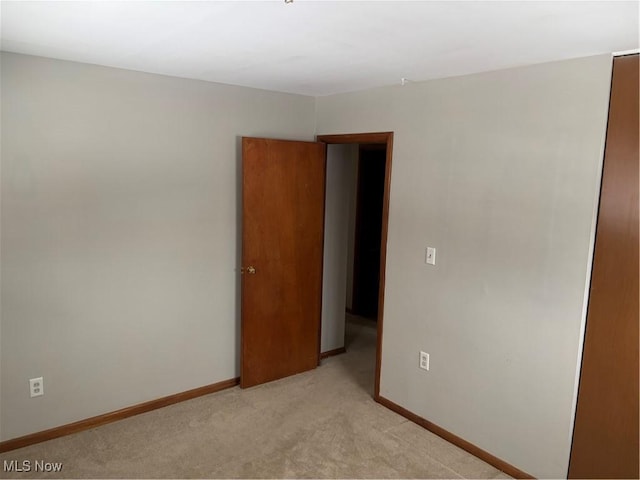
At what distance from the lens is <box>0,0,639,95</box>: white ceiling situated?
163 centimetres

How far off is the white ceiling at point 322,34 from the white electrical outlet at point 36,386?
185 centimetres

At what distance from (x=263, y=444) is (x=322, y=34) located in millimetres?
2318

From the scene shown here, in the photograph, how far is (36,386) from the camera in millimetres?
2717

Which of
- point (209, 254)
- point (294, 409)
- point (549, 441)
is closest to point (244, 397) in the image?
point (294, 409)

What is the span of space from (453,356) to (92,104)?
2670mm

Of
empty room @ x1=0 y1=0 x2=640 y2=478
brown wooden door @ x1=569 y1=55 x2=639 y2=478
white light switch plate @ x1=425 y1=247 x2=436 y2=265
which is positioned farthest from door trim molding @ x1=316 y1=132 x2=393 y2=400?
brown wooden door @ x1=569 y1=55 x2=639 y2=478

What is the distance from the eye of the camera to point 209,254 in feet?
10.9

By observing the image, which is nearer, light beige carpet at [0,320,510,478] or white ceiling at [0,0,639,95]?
white ceiling at [0,0,639,95]

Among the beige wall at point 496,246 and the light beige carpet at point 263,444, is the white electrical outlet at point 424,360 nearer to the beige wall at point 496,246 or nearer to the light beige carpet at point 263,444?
the beige wall at point 496,246

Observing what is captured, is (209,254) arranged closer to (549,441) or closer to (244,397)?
(244,397)
